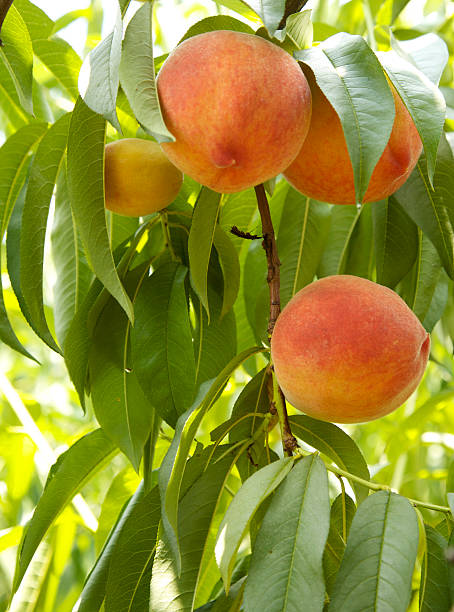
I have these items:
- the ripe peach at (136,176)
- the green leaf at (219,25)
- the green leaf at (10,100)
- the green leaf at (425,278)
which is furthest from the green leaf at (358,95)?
the green leaf at (10,100)

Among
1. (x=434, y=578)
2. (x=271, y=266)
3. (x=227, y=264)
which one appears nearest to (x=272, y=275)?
(x=271, y=266)

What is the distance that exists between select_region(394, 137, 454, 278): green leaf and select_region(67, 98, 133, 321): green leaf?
1.11 ft

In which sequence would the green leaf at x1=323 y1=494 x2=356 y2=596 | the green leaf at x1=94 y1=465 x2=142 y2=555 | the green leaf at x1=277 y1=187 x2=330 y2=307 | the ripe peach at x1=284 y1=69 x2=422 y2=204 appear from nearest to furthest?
1. the ripe peach at x1=284 y1=69 x2=422 y2=204
2. the green leaf at x1=323 y1=494 x2=356 y2=596
3. the green leaf at x1=277 y1=187 x2=330 y2=307
4. the green leaf at x1=94 y1=465 x2=142 y2=555

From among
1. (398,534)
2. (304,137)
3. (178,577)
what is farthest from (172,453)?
(304,137)

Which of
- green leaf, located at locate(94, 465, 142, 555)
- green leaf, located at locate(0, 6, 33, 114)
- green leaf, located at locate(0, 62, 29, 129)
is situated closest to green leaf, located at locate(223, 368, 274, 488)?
green leaf, located at locate(94, 465, 142, 555)

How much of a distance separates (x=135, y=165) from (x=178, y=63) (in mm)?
181

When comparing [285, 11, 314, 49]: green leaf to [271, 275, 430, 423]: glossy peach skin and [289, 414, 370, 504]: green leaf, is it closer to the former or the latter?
[271, 275, 430, 423]: glossy peach skin

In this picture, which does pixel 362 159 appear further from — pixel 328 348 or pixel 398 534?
pixel 398 534

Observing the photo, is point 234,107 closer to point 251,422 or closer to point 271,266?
point 271,266

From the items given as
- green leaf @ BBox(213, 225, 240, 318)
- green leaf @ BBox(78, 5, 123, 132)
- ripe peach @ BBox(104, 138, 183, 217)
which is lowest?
green leaf @ BBox(213, 225, 240, 318)

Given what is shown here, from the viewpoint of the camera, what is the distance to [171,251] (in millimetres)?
980

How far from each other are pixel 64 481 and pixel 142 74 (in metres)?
0.56

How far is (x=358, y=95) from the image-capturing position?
2.03ft

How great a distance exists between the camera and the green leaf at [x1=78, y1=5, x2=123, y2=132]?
0.59 metres
